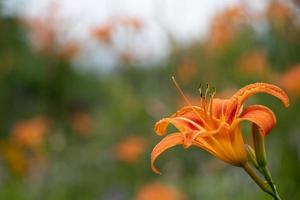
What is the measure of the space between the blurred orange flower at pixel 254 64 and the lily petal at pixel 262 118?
125 inches

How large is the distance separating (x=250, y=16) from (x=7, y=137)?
286 centimetres

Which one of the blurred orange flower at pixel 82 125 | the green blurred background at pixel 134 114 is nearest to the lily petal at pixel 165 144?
the green blurred background at pixel 134 114

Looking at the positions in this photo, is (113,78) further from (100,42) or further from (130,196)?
(130,196)

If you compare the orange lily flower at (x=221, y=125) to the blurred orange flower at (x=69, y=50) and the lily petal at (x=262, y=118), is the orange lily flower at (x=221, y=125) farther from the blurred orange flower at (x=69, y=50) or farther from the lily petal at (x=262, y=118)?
the blurred orange flower at (x=69, y=50)

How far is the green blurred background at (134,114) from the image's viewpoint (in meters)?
4.19

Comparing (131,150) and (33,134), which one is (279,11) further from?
(33,134)

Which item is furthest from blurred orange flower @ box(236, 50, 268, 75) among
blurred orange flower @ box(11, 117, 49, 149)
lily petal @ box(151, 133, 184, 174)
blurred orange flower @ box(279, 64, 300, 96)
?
lily petal @ box(151, 133, 184, 174)

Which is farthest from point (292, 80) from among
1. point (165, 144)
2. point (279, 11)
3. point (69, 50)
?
point (69, 50)

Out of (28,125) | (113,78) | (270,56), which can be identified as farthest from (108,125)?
(270,56)

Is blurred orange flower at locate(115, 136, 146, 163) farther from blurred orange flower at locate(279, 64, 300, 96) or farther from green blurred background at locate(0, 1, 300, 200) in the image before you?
blurred orange flower at locate(279, 64, 300, 96)

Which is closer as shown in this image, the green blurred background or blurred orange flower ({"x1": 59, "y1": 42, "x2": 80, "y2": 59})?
the green blurred background

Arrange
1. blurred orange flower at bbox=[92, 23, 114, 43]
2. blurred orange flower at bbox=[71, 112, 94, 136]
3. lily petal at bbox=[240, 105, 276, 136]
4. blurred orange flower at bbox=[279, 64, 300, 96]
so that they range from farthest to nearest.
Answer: blurred orange flower at bbox=[71, 112, 94, 136], blurred orange flower at bbox=[92, 23, 114, 43], blurred orange flower at bbox=[279, 64, 300, 96], lily petal at bbox=[240, 105, 276, 136]

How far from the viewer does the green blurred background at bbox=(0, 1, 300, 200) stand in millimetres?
4191

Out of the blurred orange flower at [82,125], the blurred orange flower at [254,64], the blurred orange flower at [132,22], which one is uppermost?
the blurred orange flower at [132,22]
